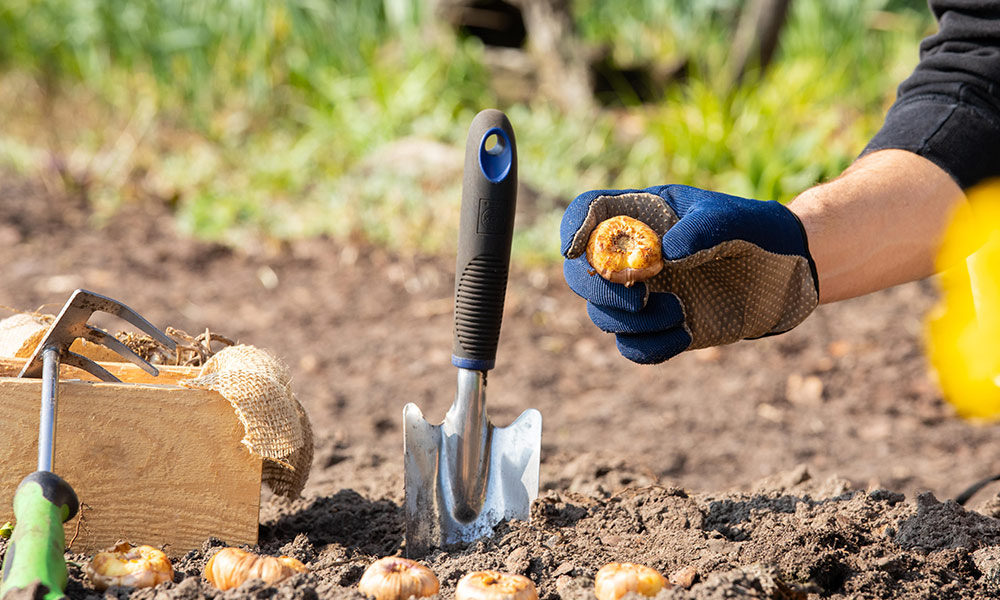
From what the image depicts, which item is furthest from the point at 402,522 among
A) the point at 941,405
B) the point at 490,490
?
the point at 941,405

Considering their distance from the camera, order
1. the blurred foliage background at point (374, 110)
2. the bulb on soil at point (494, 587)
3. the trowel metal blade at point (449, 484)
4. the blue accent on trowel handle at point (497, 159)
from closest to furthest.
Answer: the bulb on soil at point (494, 587)
the blue accent on trowel handle at point (497, 159)
the trowel metal blade at point (449, 484)
the blurred foliage background at point (374, 110)

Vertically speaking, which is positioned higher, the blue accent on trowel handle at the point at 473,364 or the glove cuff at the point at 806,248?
the glove cuff at the point at 806,248

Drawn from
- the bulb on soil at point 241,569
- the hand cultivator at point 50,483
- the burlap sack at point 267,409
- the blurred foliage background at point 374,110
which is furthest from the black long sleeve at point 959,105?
the blurred foliage background at point 374,110

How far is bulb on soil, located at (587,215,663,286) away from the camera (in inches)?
64.1

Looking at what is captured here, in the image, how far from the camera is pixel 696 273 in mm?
1772

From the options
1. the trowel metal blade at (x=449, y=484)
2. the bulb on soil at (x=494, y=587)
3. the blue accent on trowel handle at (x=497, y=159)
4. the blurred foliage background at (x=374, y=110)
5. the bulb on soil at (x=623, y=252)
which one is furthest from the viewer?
the blurred foliage background at (x=374, y=110)

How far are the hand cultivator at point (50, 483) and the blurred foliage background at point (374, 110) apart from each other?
323cm

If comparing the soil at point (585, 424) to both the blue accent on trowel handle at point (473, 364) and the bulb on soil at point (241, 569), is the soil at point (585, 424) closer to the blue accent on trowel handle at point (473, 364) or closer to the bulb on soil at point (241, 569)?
the bulb on soil at point (241, 569)

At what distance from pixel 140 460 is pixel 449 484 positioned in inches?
24.1

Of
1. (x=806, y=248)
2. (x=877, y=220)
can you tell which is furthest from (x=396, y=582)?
(x=877, y=220)

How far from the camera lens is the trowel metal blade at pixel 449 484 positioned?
1.85 metres

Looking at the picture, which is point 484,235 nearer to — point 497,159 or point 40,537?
point 497,159

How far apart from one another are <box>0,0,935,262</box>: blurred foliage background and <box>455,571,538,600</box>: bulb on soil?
133 inches

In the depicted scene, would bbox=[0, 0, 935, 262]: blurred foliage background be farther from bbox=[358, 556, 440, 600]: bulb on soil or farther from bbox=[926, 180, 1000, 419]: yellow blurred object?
bbox=[358, 556, 440, 600]: bulb on soil
